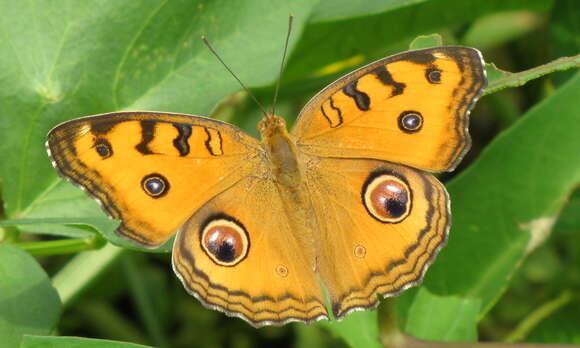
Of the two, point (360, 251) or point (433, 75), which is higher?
point (433, 75)

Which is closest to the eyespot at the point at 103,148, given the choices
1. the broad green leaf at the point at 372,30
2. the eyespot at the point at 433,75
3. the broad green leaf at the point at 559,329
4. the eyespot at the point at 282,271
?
the eyespot at the point at 282,271

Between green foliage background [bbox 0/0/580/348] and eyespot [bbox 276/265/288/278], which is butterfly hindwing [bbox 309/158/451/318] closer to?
eyespot [bbox 276/265/288/278]

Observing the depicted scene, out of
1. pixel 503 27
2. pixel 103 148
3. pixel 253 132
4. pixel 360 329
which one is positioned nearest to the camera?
pixel 103 148

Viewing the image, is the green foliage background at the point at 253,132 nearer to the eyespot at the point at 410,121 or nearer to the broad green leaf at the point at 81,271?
the broad green leaf at the point at 81,271

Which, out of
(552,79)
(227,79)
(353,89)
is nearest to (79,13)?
(227,79)

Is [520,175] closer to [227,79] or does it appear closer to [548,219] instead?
[548,219]

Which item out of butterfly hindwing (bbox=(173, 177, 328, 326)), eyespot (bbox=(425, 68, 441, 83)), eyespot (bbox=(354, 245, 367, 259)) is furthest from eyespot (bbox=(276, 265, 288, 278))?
eyespot (bbox=(425, 68, 441, 83))

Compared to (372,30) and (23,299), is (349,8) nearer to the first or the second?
(372,30)

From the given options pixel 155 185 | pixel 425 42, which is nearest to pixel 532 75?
pixel 425 42
